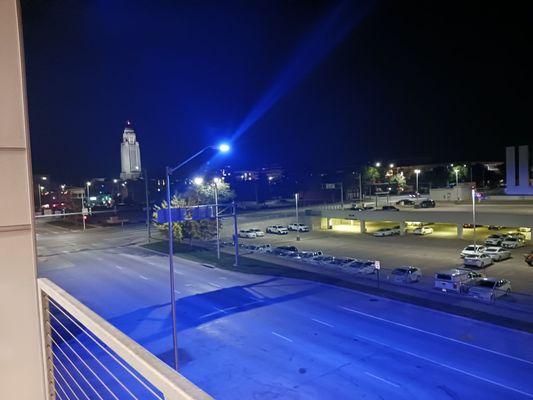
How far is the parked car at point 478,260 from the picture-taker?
99.6ft

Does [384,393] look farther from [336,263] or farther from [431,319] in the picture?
[336,263]

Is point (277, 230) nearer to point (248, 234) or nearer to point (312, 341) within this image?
point (248, 234)

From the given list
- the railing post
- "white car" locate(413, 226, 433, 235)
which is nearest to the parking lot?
"white car" locate(413, 226, 433, 235)

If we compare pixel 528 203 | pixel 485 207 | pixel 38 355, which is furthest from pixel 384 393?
pixel 528 203

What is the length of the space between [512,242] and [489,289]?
63.6 ft

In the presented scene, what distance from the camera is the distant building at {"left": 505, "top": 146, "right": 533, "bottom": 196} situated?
53.4 m

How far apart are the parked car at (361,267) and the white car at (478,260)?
7467 mm

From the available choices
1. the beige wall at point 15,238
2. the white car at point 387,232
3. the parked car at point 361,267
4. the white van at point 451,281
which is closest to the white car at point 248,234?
the white car at point 387,232

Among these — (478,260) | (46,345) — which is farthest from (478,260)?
(46,345)

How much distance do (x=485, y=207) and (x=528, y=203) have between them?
6.02 metres

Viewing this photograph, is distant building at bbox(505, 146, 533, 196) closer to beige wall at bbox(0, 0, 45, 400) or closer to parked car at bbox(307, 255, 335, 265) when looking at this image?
parked car at bbox(307, 255, 335, 265)

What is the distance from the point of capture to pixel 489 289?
2141cm

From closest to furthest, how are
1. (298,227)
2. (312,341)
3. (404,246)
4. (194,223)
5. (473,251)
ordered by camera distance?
1. (312,341)
2. (473,251)
3. (194,223)
4. (404,246)
5. (298,227)

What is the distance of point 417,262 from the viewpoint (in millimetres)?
32812
